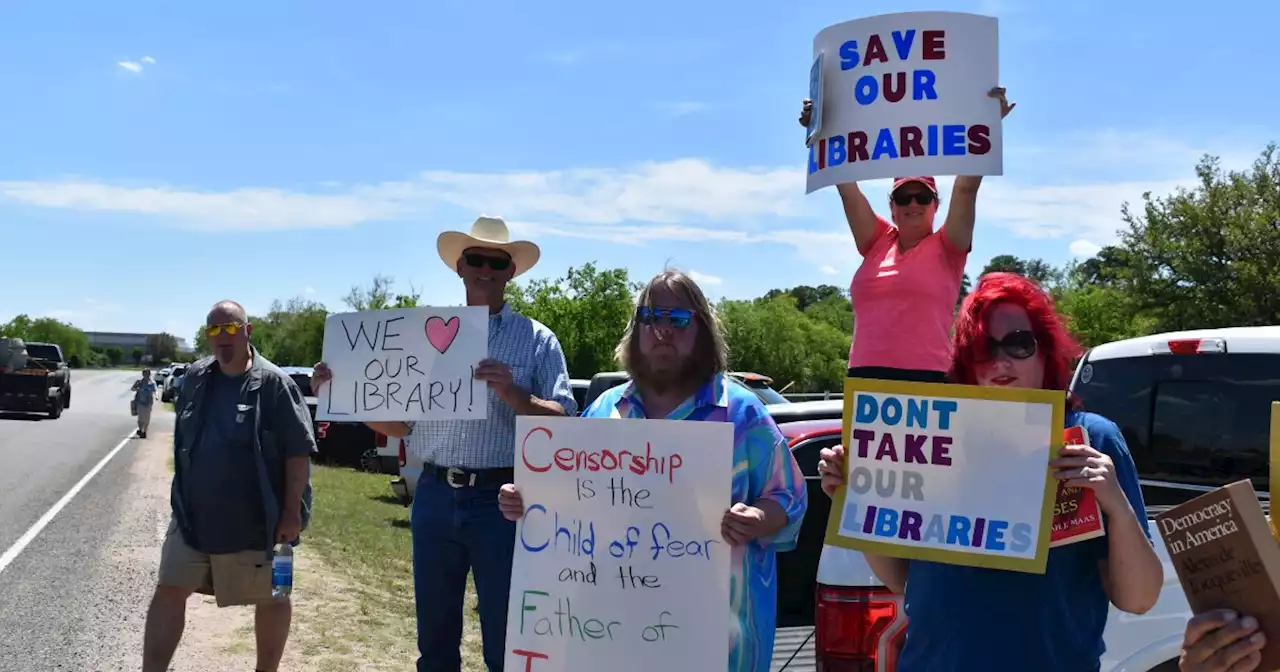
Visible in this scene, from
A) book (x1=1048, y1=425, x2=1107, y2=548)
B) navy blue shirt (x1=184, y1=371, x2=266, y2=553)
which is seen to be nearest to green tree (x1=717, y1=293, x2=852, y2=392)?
navy blue shirt (x1=184, y1=371, x2=266, y2=553)

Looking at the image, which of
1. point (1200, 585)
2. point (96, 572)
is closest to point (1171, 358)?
point (1200, 585)

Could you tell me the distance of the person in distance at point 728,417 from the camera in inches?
115

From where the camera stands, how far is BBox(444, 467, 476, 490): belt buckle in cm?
403

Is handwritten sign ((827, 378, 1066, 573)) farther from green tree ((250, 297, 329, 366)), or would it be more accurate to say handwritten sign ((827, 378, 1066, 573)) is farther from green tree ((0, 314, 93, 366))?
green tree ((0, 314, 93, 366))

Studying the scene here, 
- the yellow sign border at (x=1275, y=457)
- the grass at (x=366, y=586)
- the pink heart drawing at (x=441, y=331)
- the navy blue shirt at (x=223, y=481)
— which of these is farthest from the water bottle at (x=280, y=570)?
the yellow sign border at (x=1275, y=457)

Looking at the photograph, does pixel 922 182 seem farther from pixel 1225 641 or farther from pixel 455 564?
pixel 455 564

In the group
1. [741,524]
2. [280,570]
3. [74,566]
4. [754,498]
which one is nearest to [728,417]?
[754,498]

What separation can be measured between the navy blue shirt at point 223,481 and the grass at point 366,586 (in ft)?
3.98

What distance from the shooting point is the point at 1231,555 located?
1946 millimetres

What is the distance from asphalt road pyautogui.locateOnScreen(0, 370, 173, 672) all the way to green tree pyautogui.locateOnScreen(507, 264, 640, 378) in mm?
26152

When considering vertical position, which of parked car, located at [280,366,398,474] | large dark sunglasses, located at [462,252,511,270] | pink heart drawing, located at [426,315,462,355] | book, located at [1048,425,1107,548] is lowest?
parked car, located at [280,366,398,474]

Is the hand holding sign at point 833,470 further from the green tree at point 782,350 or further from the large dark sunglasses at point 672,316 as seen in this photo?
the green tree at point 782,350

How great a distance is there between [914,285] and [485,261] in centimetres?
179

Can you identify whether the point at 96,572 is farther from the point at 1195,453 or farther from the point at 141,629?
the point at 1195,453
